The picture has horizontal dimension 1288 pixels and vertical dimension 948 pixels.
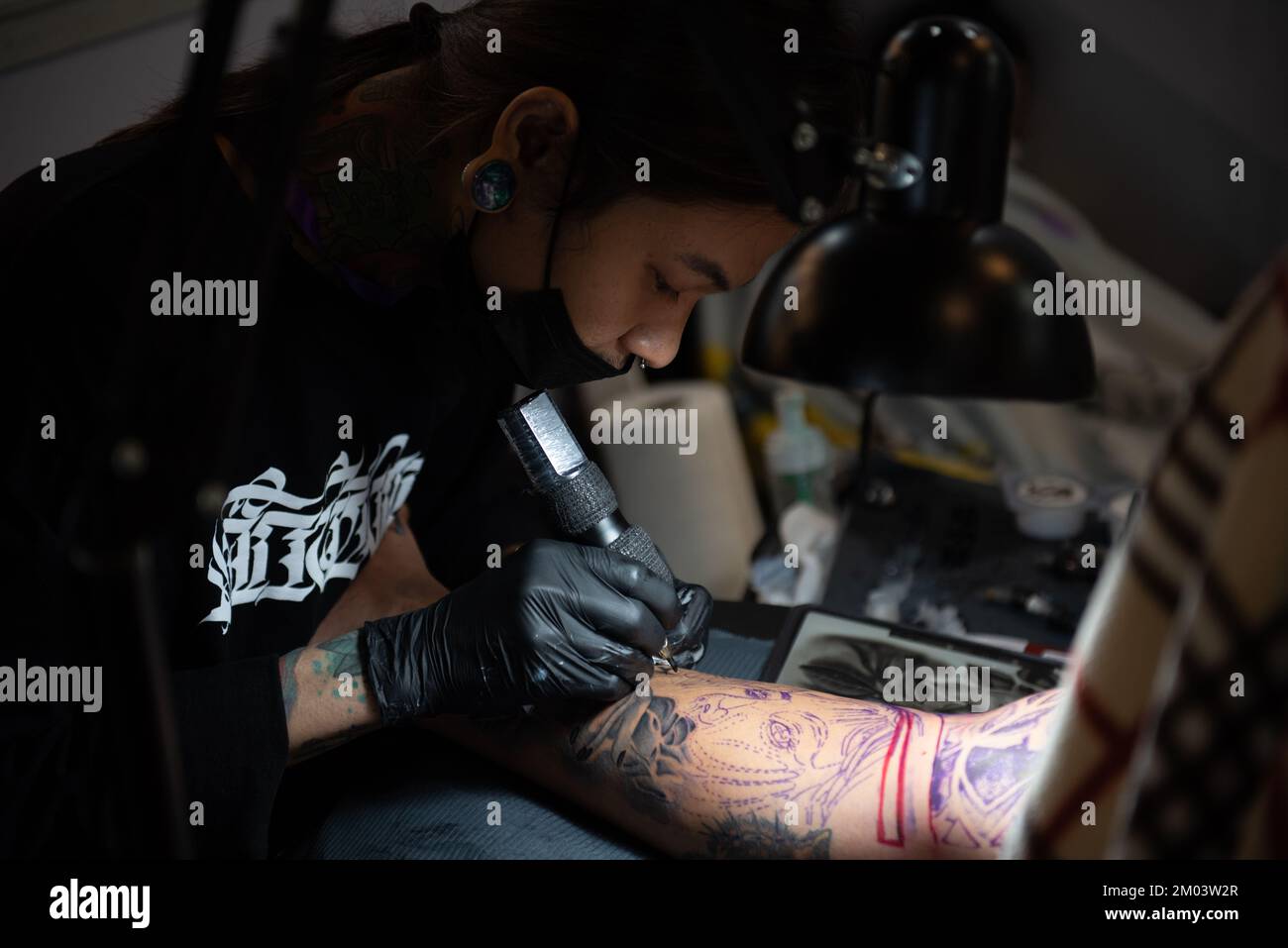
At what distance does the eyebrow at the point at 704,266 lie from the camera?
873 millimetres

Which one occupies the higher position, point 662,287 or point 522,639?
point 662,287

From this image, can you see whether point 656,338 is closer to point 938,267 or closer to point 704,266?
point 704,266

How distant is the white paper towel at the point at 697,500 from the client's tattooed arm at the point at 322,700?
0.74m

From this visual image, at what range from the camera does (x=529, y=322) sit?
37.1 inches

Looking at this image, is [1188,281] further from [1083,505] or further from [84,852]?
[84,852]

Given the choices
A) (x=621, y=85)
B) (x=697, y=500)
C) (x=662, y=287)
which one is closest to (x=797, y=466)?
(x=697, y=500)

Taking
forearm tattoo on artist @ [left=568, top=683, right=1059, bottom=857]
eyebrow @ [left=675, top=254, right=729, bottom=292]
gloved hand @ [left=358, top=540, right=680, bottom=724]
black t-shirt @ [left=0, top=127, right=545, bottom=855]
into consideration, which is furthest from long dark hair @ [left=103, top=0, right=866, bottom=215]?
forearm tattoo on artist @ [left=568, top=683, right=1059, bottom=857]

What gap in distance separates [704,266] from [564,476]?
8.6 inches

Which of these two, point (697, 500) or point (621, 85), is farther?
point (697, 500)

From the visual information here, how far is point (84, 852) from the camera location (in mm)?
732

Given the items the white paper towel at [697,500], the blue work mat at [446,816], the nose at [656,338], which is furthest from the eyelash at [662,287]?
the white paper towel at [697,500]

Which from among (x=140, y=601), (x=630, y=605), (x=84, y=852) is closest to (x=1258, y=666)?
(x=140, y=601)

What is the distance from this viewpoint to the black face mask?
93 cm

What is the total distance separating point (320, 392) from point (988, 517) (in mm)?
923
